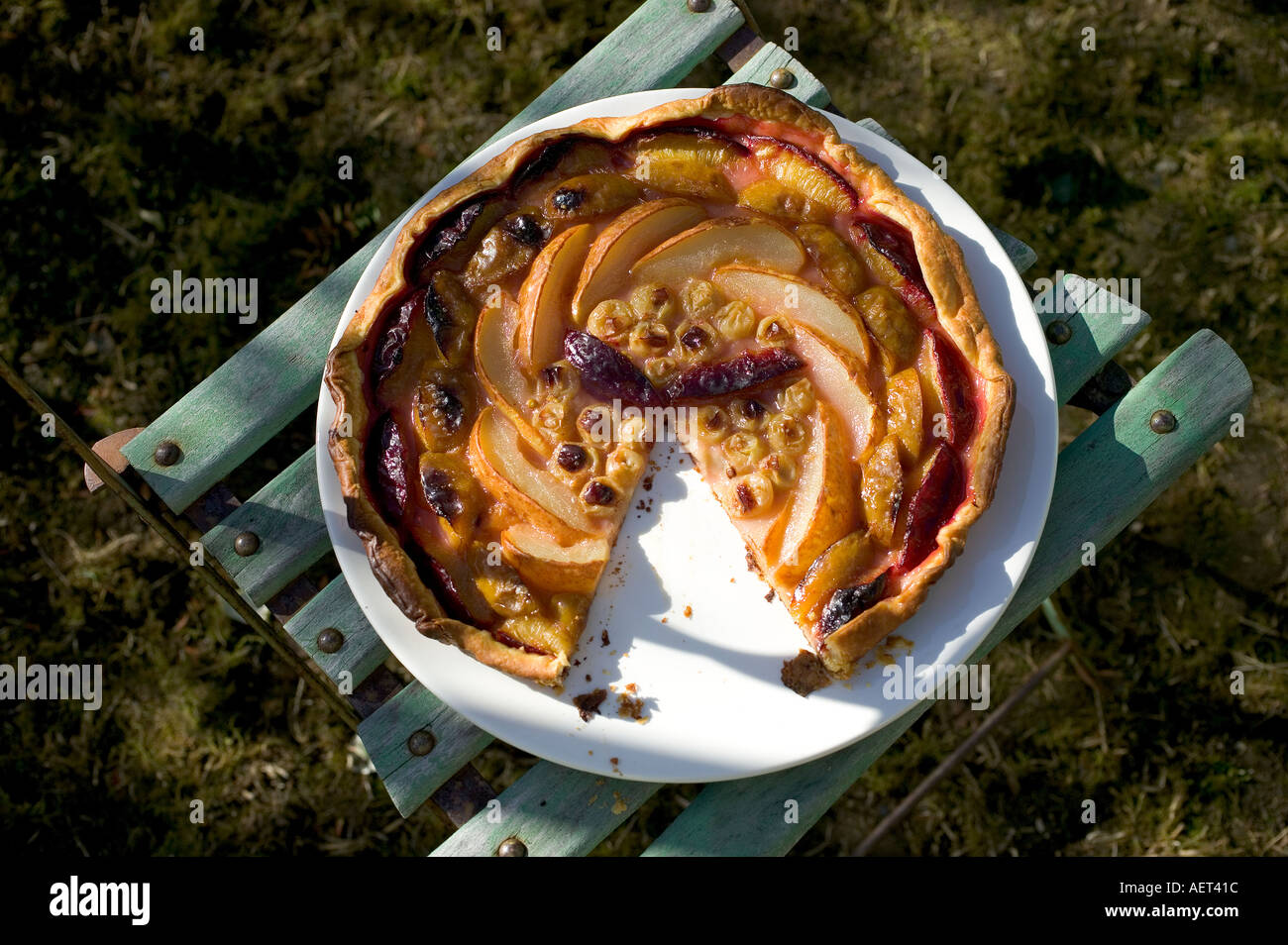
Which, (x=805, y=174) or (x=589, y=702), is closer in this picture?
(x=589, y=702)

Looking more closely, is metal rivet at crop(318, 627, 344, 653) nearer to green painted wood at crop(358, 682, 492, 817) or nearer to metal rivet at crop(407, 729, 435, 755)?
green painted wood at crop(358, 682, 492, 817)

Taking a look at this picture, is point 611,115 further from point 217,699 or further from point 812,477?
point 217,699

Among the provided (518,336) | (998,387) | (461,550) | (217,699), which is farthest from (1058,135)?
(217,699)

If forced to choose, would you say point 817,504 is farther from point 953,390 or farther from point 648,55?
point 648,55

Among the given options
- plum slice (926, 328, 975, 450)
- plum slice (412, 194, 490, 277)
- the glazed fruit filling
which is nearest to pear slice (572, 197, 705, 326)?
the glazed fruit filling

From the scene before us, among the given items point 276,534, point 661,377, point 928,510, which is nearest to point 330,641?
point 276,534

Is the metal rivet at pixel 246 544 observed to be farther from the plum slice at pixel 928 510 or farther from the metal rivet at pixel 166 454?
the plum slice at pixel 928 510

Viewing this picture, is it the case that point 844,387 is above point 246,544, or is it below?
below
